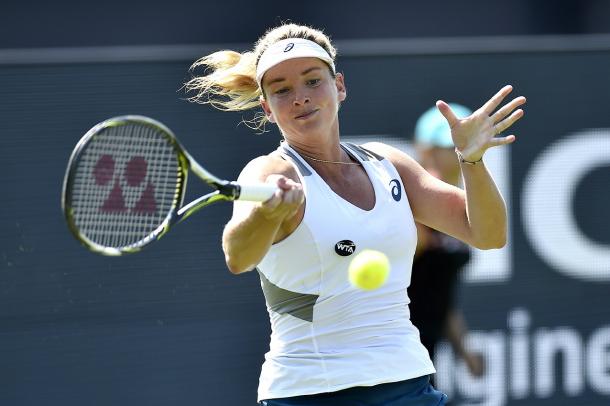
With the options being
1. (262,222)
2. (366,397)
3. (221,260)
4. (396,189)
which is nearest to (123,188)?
(262,222)

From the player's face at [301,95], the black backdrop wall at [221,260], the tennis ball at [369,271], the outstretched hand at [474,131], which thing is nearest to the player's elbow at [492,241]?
the outstretched hand at [474,131]

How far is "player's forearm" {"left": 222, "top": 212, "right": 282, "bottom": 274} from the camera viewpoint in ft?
8.86

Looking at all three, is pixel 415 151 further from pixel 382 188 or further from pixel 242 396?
pixel 382 188

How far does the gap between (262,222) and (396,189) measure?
512mm

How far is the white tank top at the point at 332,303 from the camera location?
2863mm

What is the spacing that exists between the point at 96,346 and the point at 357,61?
68.0 inches

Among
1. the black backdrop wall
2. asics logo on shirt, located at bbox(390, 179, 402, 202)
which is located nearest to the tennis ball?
asics logo on shirt, located at bbox(390, 179, 402, 202)

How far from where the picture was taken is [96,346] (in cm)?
495

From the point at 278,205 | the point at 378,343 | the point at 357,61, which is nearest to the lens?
the point at 278,205

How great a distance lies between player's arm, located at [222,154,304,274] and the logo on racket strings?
0.39 meters

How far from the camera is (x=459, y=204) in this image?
3160mm

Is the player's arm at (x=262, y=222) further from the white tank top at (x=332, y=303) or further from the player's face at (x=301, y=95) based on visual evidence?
the player's face at (x=301, y=95)

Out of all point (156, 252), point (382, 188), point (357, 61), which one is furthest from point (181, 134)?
point (382, 188)

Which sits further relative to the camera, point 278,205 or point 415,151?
point 415,151
